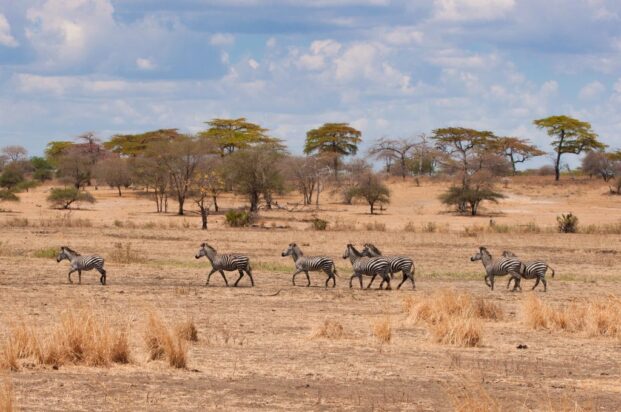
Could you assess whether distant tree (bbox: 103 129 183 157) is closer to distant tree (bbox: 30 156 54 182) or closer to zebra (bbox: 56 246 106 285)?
distant tree (bbox: 30 156 54 182)

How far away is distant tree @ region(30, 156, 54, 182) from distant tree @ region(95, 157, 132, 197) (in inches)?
669

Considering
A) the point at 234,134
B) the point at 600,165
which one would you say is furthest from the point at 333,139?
the point at 600,165

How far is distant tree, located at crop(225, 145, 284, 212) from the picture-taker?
5994 centimetres

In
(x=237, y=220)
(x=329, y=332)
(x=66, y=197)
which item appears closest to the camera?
(x=329, y=332)

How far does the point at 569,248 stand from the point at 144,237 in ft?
55.1

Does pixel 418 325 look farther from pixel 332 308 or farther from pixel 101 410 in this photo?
pixel 101 410

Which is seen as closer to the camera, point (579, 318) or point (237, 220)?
point (579, 318)

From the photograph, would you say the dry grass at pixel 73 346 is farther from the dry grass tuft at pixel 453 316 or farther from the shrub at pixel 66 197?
the shrub at pixel 66 197

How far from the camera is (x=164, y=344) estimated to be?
12.8 m

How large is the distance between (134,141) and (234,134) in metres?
10.5

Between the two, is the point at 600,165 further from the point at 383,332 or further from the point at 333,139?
the point at 383,332

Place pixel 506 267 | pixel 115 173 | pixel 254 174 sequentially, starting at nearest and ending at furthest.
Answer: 1. pixel 506 267
2. pixel 254 174
3. pixel 115 173

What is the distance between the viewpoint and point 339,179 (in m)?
74.5

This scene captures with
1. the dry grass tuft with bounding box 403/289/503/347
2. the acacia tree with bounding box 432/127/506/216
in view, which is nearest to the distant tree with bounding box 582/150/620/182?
the acacia tree with bounding box 432/127/506/216
